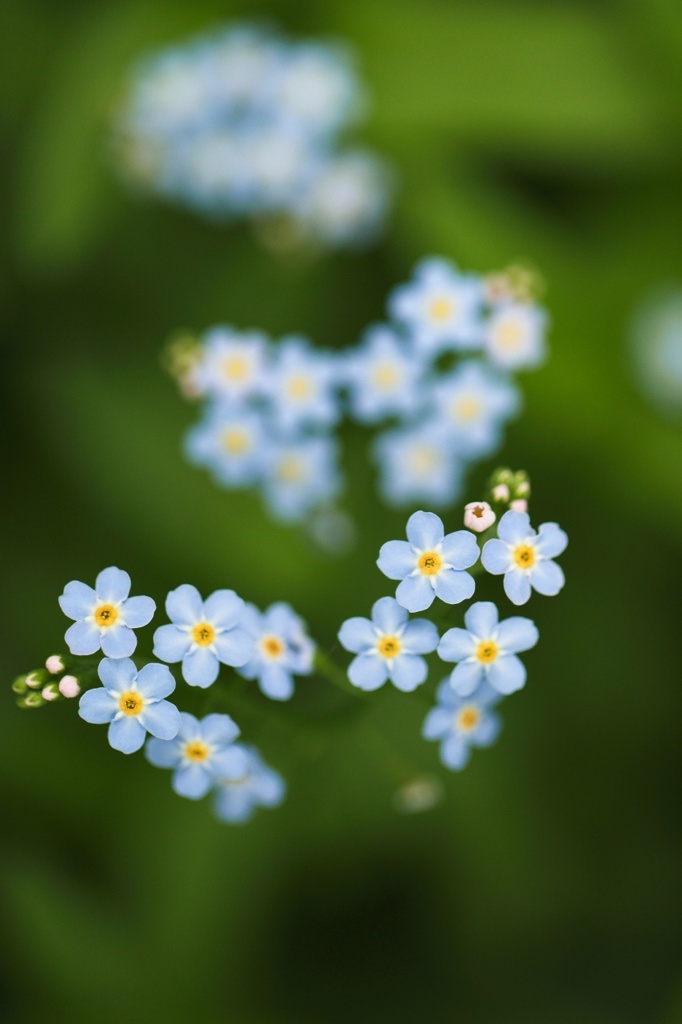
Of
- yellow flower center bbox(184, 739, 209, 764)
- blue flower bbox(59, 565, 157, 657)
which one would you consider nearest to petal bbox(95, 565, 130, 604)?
blue flower bbox(59, 565, 157, 657)

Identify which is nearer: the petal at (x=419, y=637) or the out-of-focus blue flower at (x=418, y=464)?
the petal at (x=419, y=637)

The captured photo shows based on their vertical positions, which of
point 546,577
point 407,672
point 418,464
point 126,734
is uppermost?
point 418,464

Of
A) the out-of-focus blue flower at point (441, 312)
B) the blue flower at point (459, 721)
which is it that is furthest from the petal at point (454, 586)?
the out-of-focus blue flower at point (441, 312)

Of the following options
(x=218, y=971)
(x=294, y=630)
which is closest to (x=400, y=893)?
(x=218, y=971)

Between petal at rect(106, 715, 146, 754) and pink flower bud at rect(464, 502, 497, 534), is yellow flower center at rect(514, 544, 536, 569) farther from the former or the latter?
petal at rect(106, 715, 146, 754)

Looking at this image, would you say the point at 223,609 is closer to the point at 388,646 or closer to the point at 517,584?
the point at 388,646

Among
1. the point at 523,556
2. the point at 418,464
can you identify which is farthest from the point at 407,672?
the point at 418,464

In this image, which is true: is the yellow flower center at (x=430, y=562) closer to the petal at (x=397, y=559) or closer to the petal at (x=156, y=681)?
the petal at (x=397, y=559)
